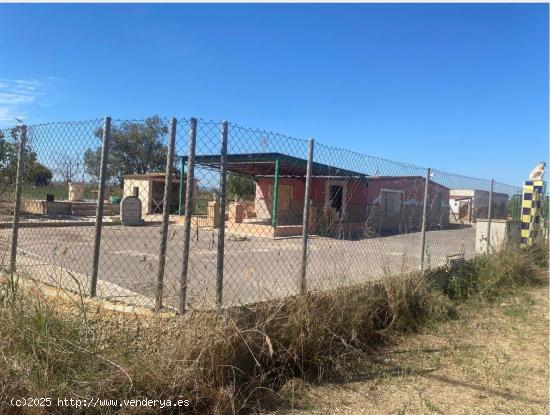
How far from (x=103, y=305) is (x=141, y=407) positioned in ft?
3.75

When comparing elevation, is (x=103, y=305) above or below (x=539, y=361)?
above

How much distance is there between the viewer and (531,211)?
10406 mm

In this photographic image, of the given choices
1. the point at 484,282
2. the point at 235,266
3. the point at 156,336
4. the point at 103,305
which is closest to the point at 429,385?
the point at 156,336

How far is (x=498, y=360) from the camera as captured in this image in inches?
178

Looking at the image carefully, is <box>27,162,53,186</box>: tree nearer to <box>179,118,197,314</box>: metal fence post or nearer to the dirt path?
<box>179,118,197,314</box>: metal fence post

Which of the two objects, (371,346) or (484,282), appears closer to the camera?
(371,346)

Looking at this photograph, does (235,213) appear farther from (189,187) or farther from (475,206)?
(189,187)

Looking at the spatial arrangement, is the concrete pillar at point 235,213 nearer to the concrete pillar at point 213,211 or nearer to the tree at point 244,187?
the tree at point 244,187

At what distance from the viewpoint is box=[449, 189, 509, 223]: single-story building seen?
13.3 metres

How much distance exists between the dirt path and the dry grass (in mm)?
250

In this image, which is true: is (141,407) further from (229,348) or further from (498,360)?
(498,360)

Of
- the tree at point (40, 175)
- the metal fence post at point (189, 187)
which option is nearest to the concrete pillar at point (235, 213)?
the tree at point (40, 175)

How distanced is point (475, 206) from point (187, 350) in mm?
Answer: 16549

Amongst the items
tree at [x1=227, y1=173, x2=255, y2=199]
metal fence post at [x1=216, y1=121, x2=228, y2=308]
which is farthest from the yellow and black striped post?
tree at [x1=227, y1=173, x2=255, y2=199]
